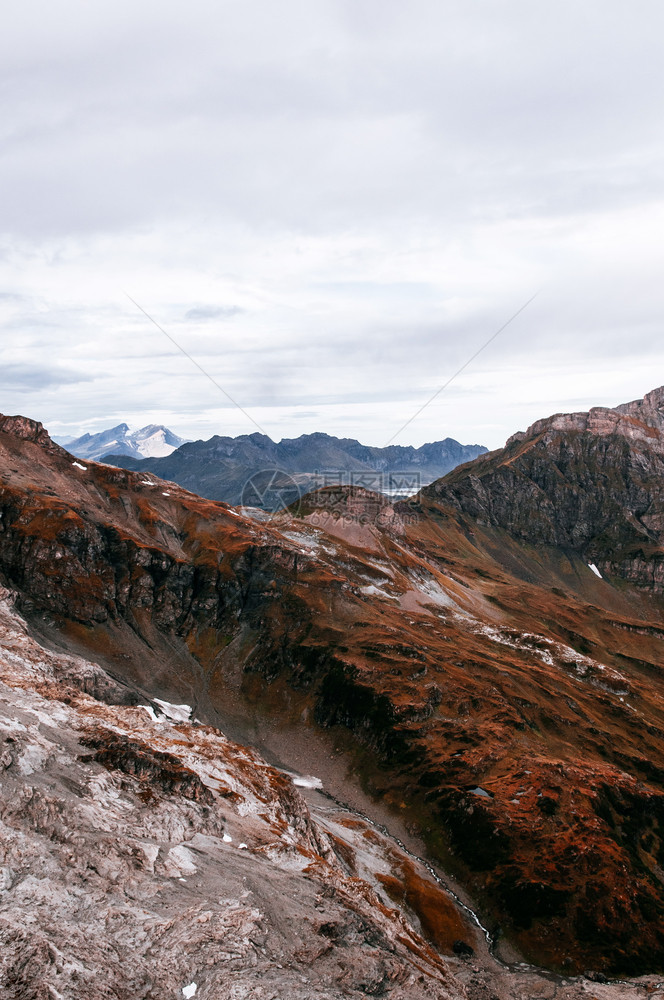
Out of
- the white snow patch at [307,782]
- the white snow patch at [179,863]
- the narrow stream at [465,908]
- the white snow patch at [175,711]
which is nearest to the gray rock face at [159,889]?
the white snow patch at [179,863]

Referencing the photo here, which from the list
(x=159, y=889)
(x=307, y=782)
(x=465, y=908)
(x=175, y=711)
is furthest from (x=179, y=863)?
(x=175, y=711)

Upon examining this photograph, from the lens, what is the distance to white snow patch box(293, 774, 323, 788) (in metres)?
156

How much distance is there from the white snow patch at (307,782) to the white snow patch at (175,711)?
129 ft

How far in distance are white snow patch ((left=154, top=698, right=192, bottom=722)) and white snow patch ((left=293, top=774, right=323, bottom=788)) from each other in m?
39.4

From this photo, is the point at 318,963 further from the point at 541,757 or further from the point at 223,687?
the point at 223,687

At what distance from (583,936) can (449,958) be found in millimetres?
28981

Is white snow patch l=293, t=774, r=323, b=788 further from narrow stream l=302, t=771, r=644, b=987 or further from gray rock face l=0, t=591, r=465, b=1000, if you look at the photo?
gray rock face l=0, t=591, r=465, b=1000

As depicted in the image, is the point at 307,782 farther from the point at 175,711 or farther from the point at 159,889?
the point at 159,889

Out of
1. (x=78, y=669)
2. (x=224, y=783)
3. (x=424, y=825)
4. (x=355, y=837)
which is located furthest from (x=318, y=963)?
(x=78, y=669)

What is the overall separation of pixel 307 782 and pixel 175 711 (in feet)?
156

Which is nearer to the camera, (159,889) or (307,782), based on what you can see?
(159,889)

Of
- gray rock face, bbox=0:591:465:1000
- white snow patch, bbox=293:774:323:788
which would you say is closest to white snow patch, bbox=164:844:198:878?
gray rock face, bbox=0:591:465:1000

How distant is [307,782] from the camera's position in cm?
15725

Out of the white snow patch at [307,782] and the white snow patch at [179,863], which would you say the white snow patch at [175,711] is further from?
the white snow patch at [179,863]
